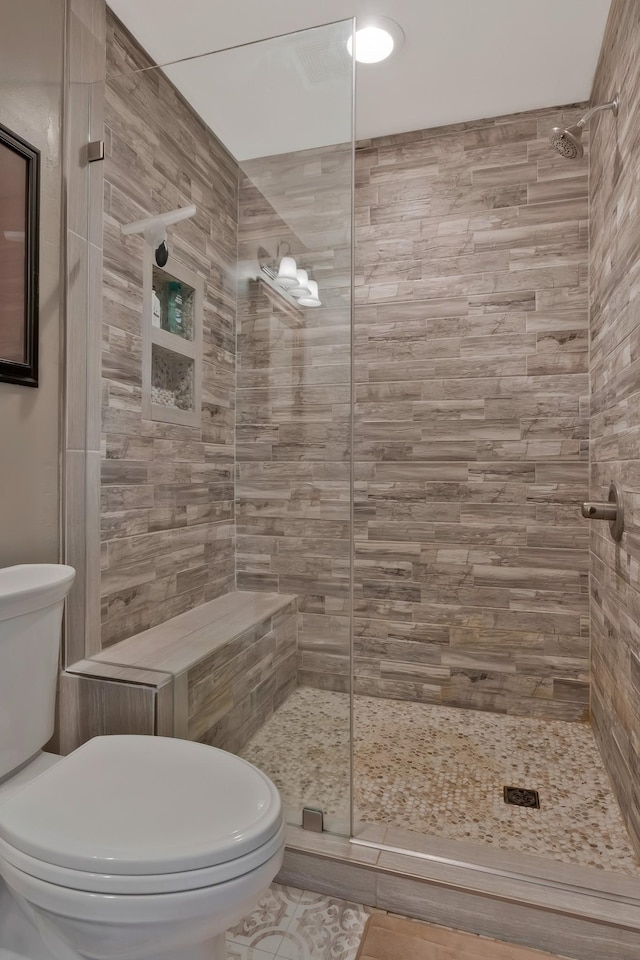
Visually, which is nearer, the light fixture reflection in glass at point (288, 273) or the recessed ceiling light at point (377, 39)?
the light fixture reflection in glass at point (288, 273)

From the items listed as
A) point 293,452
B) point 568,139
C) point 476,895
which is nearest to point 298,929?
point 476,895

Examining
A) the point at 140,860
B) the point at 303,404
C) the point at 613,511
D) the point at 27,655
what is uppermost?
the point at 303,404

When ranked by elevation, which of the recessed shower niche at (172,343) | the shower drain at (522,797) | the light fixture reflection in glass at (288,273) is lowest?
the shower drain at (522,797)

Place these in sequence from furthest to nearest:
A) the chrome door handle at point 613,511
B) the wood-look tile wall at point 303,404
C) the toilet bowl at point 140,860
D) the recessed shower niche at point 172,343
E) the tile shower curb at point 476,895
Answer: the chrome door handle at point 613,511 → the recessed shower niche at point 172,343 → the wood-look tile wall at point 303,404 → the tile shower curb at point 476,895 → the toilet bowl at point 140,860

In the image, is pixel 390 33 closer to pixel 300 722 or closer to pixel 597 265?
pixel 597 265

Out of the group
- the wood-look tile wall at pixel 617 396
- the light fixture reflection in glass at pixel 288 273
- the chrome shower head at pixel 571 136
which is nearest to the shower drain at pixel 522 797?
the wood-look tile wall at pixel 617 396

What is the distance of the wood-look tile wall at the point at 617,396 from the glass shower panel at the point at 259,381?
32.9 inches

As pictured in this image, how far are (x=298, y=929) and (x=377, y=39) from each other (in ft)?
8.71

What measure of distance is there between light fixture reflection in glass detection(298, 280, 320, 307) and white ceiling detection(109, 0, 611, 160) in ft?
1.16

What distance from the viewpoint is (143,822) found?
1000 millimetres

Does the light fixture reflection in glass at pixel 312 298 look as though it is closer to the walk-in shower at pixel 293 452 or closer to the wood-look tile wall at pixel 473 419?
the walk-in shower at pixel 293 452

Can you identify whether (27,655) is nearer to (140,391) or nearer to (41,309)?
(140,391)

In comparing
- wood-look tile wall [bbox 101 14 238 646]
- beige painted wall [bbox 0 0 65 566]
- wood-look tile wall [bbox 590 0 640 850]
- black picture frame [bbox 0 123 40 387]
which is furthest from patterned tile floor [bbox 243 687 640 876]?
black picture frame [bbox 0 123 40 387]

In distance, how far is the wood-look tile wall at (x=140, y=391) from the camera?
1515 millimetres
